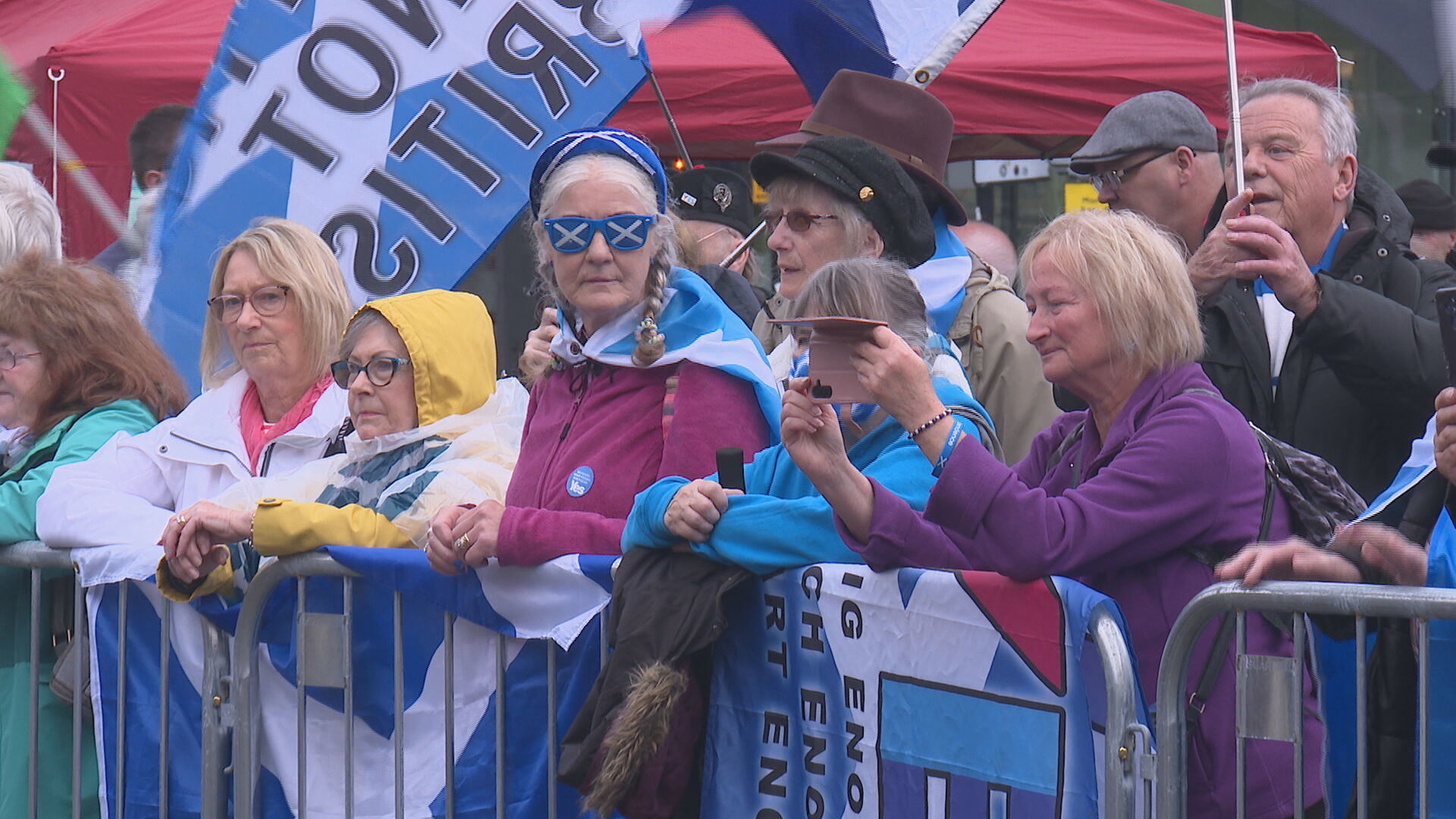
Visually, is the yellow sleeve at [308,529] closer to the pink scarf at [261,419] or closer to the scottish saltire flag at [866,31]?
the pink scarf at [261,419]

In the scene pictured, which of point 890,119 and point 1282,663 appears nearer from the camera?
point 1282,663

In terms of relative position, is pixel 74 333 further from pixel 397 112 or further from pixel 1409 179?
pixel 1409 179

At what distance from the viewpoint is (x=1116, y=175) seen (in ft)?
13.4

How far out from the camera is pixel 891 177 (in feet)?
A: 13.0

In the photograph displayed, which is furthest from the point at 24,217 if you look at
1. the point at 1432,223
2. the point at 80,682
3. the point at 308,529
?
the point at 1432,223

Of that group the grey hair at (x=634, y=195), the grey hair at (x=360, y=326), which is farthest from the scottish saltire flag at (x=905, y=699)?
the grey hair at (x=360, y=326)

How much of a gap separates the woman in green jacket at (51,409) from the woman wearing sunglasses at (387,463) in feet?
2.25

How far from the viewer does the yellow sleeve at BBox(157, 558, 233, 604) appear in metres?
3.99

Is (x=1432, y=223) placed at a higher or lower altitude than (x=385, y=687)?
higher

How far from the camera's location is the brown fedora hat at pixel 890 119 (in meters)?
4.29

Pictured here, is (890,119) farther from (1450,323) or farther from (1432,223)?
(1432,223)

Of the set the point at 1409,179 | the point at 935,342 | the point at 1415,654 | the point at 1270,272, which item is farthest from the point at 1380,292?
the point at 1409,179

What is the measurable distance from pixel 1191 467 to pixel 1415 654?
1.39 feet

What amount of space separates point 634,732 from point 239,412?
1988 millimetres
